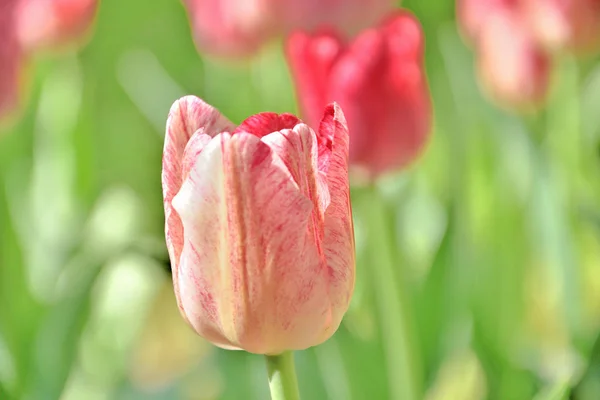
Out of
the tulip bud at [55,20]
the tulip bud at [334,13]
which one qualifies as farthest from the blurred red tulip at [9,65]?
the tulip bud at [334,13]

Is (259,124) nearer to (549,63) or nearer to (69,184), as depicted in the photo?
(549,63)

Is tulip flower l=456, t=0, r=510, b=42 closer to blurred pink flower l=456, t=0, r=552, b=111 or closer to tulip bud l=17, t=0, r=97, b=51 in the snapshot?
blurred pink flower l=456, t=0, r=552, b=111

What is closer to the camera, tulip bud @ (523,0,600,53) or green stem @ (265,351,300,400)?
green stem @ (265,351,300,400)

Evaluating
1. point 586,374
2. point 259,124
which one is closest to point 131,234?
point 586,374

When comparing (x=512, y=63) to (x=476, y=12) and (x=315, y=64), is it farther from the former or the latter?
(x=315, y=64)

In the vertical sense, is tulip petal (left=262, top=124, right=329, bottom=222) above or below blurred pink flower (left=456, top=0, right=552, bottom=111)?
above

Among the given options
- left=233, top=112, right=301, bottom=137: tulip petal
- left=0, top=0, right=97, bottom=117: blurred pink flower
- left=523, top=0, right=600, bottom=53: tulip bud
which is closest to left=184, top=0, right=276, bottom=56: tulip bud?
left=0, top=0, right=97, bottom=117: blurred pink flower

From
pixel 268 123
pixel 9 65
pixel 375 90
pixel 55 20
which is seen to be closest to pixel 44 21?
pixel 55 20

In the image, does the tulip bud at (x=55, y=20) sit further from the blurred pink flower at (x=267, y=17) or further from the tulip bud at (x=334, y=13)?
the tulip bud at (x=334, y=13)
